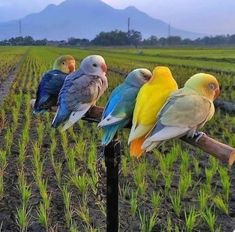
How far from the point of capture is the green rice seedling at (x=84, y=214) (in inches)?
111

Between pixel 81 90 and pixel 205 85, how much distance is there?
26.1 inches

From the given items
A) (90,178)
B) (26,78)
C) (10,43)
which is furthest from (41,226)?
(10,43)

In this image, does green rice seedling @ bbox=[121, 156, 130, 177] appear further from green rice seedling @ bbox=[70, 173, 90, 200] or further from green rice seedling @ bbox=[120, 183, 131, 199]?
green rice seedling @ bbox=[70, 173, 90, 200]

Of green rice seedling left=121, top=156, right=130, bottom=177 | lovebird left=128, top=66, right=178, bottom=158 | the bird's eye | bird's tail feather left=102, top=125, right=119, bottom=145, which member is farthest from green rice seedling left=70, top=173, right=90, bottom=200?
the bird's eye

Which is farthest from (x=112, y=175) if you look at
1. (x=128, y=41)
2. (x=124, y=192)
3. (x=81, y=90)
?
(x=128, y=41)

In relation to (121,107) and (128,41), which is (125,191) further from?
(128,41)

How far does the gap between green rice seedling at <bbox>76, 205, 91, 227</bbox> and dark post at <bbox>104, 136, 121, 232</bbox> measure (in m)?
0.86

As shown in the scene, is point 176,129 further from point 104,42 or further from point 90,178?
point 104,42

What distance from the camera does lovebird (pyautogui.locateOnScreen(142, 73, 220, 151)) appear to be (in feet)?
5.25

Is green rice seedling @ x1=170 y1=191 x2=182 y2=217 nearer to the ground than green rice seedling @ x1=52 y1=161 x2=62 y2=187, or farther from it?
farther from it

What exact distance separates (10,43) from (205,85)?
7812 centimetres

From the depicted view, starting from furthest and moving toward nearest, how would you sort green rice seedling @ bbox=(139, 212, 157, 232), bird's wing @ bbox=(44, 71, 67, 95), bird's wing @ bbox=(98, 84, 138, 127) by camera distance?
green rice seedling @ bbox=(139, 212, 157, 232)
bird's wing @ bbox=(44, 71, 67, 95)
bird's wing @ bbox=(98, 84, 138, 127)

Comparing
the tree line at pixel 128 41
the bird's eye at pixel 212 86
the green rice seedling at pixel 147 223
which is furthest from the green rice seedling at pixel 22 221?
the tree line at pixel 128 41

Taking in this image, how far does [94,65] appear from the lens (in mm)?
2102
